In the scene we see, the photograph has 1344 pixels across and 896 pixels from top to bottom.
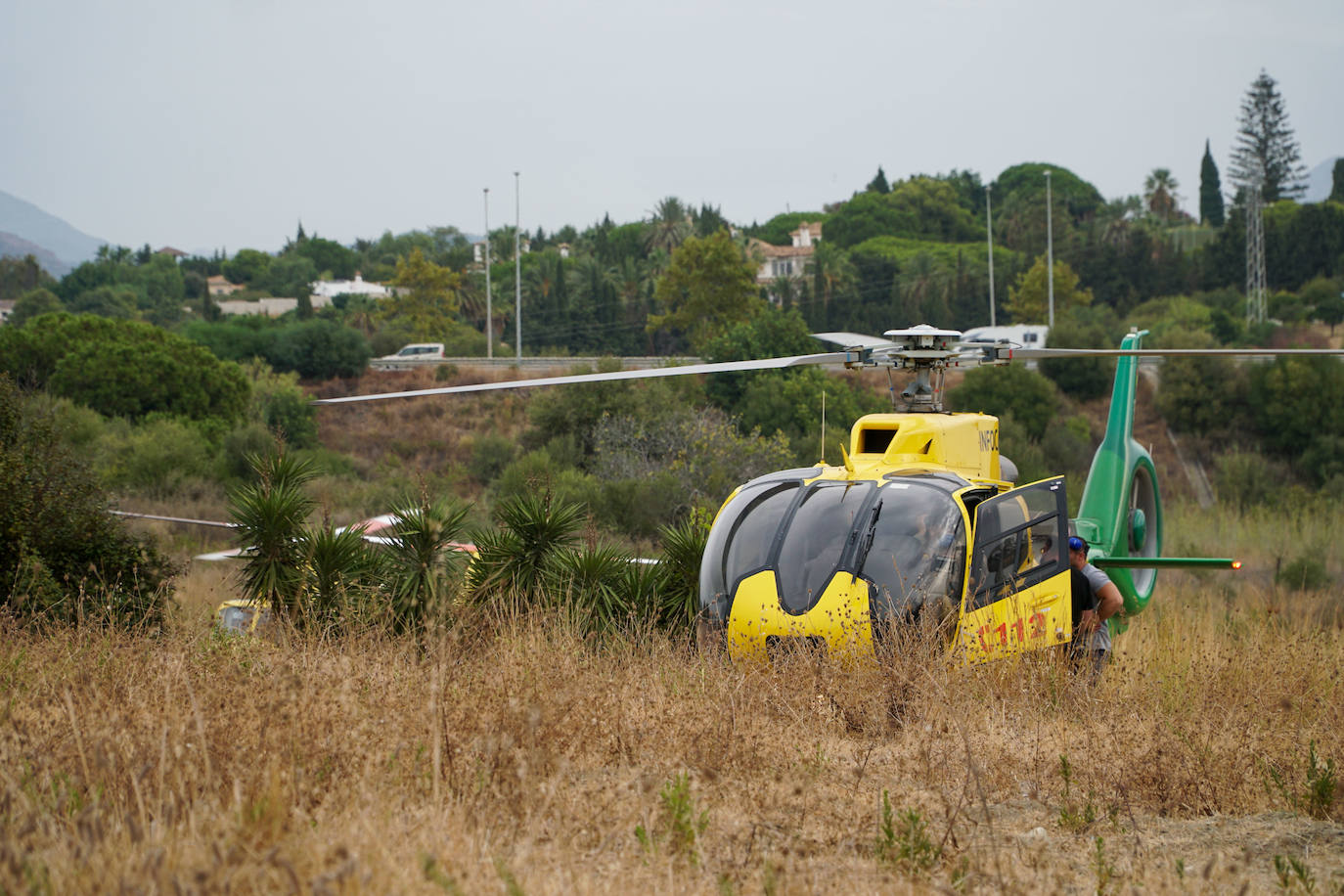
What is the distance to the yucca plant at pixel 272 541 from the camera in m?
11.0

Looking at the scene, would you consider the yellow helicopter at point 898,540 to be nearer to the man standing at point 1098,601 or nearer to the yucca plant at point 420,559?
the man standing at point 1098,601

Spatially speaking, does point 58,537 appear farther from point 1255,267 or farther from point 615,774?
point 1255,267

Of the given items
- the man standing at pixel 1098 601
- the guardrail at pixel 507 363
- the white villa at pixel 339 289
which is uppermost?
the white villa at pixel 339 289

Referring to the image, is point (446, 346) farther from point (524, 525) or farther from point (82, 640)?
point (82, 640)

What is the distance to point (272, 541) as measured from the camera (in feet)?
36.6

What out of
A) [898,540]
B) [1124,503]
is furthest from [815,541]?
[1124,503]

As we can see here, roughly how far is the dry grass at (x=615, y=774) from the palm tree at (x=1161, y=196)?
362 feet

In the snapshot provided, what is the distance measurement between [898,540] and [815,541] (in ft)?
1.93

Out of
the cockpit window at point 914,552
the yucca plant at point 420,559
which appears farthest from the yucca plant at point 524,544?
the cockpit window at point 914,552

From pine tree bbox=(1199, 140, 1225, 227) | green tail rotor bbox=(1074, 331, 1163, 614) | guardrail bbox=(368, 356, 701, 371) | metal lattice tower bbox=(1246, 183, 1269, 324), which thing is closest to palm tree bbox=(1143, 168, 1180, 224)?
pine tree bbox=(1199, 140, 1225, 227)

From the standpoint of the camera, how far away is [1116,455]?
1229 cm

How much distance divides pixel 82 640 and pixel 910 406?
22.1 ft

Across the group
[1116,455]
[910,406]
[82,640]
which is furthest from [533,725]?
[1116,455]

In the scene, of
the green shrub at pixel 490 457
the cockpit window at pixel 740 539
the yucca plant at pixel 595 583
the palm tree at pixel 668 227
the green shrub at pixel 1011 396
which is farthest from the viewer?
the palm tree at pixel 668 227
